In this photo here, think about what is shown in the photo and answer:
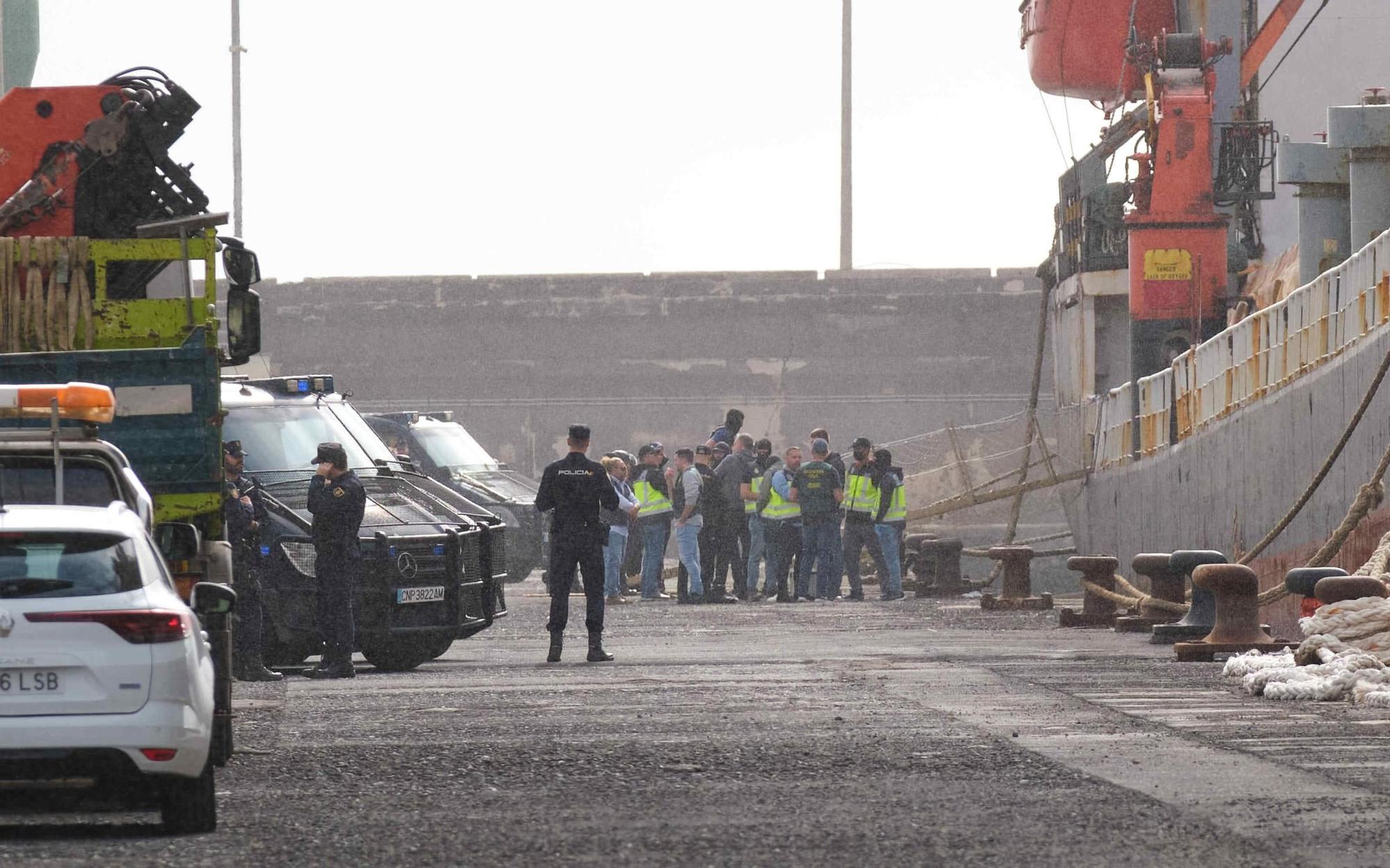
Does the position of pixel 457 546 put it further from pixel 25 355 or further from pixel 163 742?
pixel 163 742

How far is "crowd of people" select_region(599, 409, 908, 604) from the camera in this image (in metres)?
28.9

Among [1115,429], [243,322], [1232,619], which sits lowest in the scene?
[1232,619]

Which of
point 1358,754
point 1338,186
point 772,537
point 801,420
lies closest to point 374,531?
point 1358,754

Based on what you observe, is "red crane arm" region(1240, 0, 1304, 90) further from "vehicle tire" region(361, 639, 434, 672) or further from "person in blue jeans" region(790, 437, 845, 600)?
"vehicle tire" region(361, 639, 434, 672)

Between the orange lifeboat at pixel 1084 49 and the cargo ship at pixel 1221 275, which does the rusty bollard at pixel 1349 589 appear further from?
the orange lifeboat at pixel 1084 49

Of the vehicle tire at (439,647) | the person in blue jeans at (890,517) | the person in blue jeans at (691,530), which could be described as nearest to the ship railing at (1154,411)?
the person in blue jeans at (890,517)

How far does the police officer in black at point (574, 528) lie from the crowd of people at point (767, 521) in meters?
10.2

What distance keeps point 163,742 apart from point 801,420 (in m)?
43.6

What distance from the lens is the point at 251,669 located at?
16.7 meters

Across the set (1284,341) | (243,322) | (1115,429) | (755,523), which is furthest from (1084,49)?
(243,322)

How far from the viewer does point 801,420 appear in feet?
170

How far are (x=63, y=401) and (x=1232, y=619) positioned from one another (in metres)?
9.14

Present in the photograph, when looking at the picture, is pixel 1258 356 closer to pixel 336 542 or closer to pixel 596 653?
pixel 596 653

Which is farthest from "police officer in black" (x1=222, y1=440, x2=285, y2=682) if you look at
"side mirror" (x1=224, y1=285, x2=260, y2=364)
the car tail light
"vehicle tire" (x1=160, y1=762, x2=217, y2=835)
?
the car tail light
